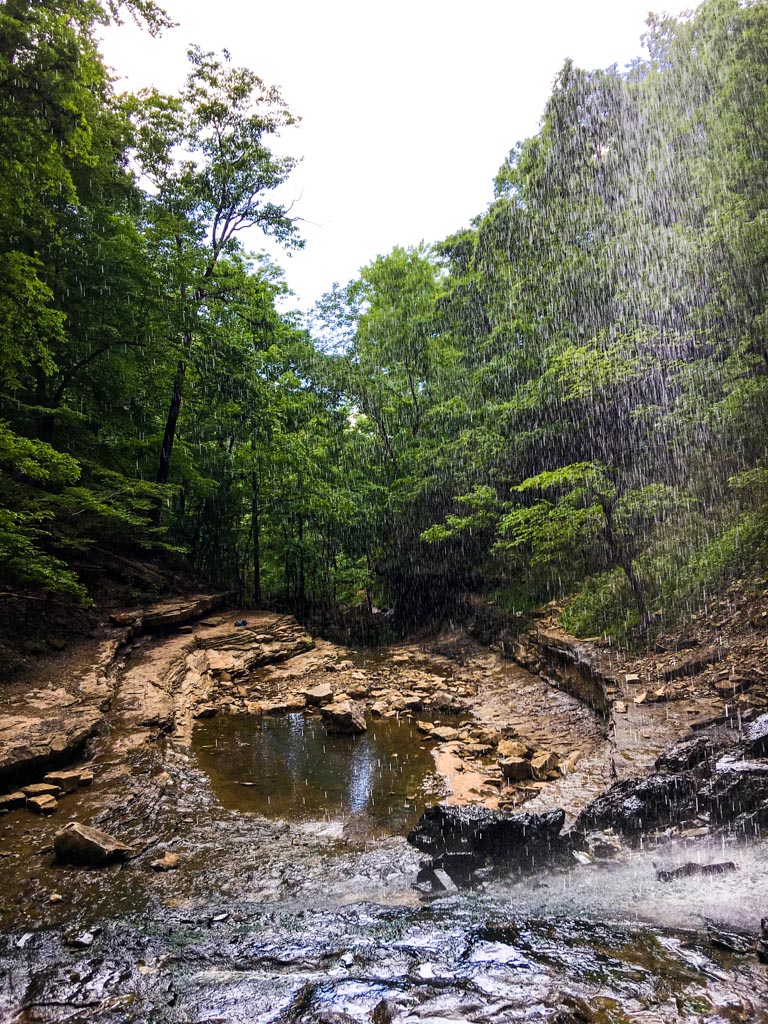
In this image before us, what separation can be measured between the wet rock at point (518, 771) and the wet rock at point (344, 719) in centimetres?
298

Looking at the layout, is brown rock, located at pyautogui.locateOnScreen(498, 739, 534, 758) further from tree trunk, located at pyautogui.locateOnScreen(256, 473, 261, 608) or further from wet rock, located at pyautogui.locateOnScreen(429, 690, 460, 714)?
tree trunk, located at pyautogui.locateOnScreen(256, 473, 261, 608)

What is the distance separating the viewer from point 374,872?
446cm

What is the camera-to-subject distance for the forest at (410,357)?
28.5 feet

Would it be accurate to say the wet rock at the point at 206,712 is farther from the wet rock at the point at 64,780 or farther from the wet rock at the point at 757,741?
the wet rock at the point at 757,741

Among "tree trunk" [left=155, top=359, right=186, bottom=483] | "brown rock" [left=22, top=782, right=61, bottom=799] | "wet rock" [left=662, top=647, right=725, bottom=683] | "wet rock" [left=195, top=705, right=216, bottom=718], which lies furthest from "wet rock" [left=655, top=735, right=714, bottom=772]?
"tree trunk" [left=155, top=359, right=186, bottom=483]

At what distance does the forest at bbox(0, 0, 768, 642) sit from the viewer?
8672 millimetres

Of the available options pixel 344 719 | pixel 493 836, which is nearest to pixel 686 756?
pixel 493 836

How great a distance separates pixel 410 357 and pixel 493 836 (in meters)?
20.6

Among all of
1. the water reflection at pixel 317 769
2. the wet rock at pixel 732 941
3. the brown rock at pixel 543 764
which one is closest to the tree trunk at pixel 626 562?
the brown rock at pixel 543 764

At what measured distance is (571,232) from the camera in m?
15.4

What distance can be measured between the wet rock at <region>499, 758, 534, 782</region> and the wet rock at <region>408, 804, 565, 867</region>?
5.36 ft

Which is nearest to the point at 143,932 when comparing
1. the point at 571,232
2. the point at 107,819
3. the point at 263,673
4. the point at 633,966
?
the point at 107,819

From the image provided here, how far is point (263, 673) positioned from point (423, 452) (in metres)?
10.8

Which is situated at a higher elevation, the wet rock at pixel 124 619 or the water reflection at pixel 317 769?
the wet rock at pixel 124 619
